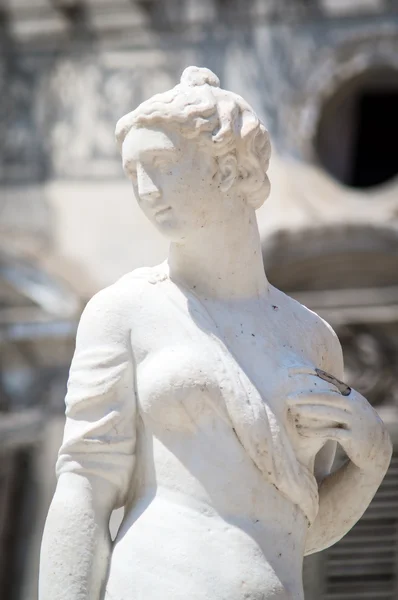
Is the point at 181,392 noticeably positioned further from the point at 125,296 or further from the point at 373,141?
the point at 373,141

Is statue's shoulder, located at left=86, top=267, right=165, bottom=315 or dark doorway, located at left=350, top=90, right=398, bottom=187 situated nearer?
statue's shoulder, located at left=86, top=267, right=165, bottom=315

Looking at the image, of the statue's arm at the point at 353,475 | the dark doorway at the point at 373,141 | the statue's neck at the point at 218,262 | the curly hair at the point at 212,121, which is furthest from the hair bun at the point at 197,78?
the dark doorway at the point at 373,141

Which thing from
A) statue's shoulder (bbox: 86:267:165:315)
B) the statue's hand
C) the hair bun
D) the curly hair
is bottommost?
the statue's hand

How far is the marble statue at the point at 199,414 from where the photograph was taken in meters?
3.25

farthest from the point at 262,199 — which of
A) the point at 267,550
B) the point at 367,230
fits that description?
the point at 367,230

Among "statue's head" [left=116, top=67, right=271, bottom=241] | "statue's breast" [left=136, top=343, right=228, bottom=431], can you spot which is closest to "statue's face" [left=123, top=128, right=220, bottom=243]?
"statue's head" [left=116, top=67, right=271, bottom=241]

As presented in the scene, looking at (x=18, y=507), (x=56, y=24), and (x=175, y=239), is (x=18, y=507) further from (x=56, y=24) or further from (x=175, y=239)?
(x=175, y=239)

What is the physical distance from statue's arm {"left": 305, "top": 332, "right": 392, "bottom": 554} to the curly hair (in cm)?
45

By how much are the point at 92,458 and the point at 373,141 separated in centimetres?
736

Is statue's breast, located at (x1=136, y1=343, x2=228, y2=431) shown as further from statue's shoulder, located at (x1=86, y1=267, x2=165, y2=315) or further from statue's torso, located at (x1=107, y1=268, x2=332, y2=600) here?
statue's shoulder, located at (x1=86, y1=267, x2=165, y2=315)

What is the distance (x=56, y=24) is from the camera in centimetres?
1072

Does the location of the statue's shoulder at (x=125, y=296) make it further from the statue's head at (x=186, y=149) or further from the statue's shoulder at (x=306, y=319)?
the statue's shoulder at (x=306, y=319)

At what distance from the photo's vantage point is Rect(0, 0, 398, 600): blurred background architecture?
9945 mm

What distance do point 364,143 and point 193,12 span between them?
1.19 m
